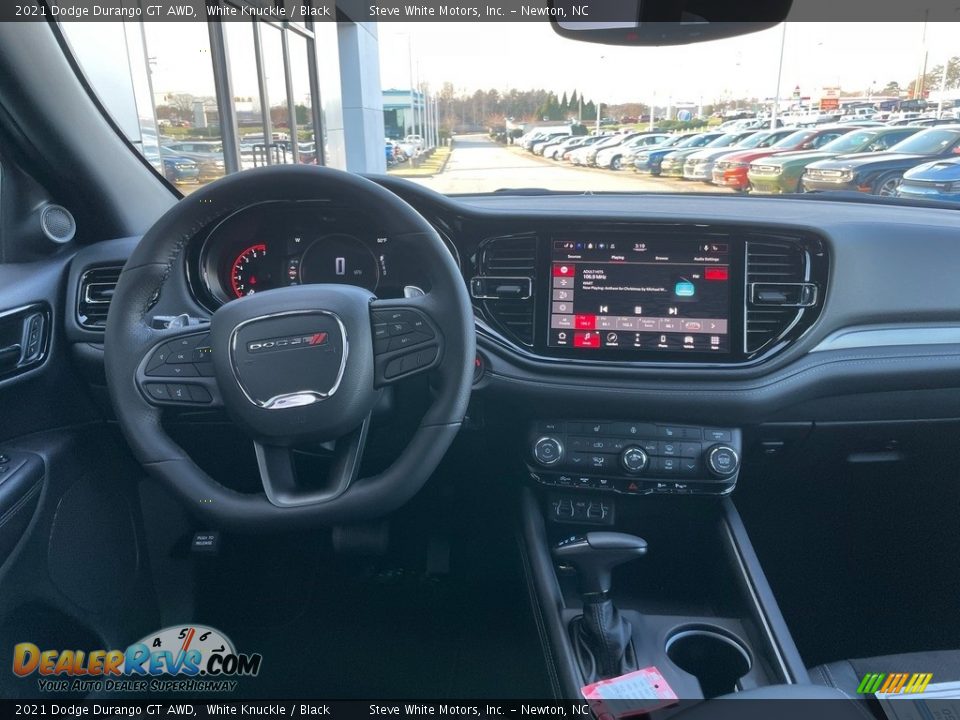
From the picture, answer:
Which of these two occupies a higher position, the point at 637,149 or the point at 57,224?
the point at 637,149

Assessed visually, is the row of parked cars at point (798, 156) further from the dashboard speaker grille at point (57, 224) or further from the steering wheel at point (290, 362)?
the dashboard speaker grille at point (57, 224)

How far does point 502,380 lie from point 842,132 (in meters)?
1.92

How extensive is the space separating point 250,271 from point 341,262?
0.89 ft

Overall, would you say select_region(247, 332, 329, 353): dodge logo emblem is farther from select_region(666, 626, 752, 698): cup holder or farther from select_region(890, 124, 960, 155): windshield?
select_region(890, 124, 960, 155): windshield

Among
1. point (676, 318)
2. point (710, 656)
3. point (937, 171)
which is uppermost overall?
point (937, 171)

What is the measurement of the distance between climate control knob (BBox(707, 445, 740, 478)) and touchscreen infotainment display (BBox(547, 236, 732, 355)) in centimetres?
29

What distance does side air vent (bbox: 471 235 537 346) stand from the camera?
7.10ft

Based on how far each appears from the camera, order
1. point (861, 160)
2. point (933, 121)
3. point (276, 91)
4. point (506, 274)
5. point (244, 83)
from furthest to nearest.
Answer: point (276, 91) → point (244, 83) → point (861, 160) → point (933, 121) → point (506, 274)

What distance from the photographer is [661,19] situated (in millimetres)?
1694

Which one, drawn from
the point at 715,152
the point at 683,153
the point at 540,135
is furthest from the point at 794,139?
the point at 540,135

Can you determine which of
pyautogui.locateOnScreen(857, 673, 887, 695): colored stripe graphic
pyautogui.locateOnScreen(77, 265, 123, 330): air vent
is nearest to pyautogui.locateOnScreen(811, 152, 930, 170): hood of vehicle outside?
pyautogui.locateOnScreen(857, 673, 887, 695): colored stripe graphic

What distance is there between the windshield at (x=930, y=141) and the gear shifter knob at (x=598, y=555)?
1.73 metres

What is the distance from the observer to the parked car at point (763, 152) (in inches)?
109

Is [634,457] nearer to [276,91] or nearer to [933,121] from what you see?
[933,121]
